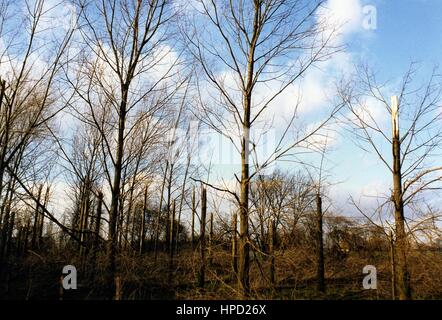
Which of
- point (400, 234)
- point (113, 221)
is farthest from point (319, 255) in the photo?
point (113, 221)

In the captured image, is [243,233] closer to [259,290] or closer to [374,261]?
[259,290]

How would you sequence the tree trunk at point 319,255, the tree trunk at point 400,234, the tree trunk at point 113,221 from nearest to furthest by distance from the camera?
the tree trunk at point 113,221 < the tree trunk at point 400,234 < the tree trunk at point 319,255

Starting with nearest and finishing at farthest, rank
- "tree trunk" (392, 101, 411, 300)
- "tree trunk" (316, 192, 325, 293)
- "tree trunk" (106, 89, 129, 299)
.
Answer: "tree trunk" (106, 89, 129, 299), "tree trunk" (392, 101, 411, 300), "tree trunk" (316, 192, 325, 293)

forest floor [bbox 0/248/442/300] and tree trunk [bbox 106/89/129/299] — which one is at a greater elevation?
tree trunk [bbox 106/89/129/299]

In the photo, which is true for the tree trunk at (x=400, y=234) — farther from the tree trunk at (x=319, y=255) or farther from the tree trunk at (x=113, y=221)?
the tree trunk at (x=113, y=221)

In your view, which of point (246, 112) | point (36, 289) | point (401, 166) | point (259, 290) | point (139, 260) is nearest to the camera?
point (259, 290)

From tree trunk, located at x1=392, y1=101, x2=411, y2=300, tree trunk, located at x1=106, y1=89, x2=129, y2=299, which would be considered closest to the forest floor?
tree trunk, located at x1=106, y1=89, x2=129, y2=299

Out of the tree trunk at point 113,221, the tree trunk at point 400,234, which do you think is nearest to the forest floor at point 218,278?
the tree trunk at point 113,221

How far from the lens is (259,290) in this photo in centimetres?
605

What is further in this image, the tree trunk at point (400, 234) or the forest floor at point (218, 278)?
the tree trunk at point (400, 234)

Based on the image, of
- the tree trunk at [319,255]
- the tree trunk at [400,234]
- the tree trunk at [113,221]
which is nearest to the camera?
the tree trunk at [113,221]

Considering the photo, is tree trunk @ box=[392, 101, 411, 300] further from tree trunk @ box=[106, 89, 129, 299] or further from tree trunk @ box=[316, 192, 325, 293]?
→ tree trunk @ box=[106, 89, 129, 299]
